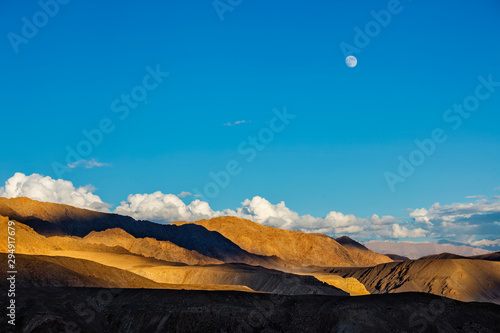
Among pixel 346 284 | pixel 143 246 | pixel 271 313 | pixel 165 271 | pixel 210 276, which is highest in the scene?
pixel 143 246

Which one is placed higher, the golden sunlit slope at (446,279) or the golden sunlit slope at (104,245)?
the golden sunlit slope at (104,245)

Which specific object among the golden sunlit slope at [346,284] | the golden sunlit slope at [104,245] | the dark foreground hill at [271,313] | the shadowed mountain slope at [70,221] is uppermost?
the shadowed mountain slope at [70,221]

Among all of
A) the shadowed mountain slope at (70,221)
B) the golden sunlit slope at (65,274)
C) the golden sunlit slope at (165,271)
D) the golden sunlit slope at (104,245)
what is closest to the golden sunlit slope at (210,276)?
the golden sunlit slope at (165,271)

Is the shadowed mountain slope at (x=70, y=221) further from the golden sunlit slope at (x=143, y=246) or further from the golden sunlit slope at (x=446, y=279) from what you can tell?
the golden sunlit slope at (x=446, y=279)

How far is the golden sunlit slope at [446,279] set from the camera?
131000mm

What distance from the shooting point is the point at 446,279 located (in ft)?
449

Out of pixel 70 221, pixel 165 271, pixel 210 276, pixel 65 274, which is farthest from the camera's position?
pixel 70 221

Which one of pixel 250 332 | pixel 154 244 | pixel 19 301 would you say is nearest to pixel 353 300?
pixel 250 332

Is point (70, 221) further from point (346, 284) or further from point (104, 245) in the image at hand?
point (346, 284)

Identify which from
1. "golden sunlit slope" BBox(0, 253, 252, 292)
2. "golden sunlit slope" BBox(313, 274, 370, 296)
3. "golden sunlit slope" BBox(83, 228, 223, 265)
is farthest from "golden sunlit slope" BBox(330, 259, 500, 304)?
"golden sunlit slope" BBox(0, 253, 252, 292)

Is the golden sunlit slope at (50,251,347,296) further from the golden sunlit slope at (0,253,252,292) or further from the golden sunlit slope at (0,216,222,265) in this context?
the golden sunlit slope at (0,253,252,292)

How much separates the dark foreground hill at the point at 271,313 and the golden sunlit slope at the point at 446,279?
8525 cm

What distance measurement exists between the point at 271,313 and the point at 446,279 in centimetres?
10247

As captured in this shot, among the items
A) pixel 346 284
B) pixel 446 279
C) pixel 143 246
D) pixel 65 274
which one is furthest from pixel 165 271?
pixel 446 279
